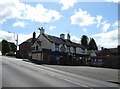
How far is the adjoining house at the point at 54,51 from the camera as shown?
63.0m

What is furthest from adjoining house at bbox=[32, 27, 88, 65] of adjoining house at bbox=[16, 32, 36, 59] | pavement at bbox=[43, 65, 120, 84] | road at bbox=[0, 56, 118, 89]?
road at bbox=[0, 56, 118, 89]

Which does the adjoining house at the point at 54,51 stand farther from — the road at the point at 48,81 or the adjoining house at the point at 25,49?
the road at the point at 48,81

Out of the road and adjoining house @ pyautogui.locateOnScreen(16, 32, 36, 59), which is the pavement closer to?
the road

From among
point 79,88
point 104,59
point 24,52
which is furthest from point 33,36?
point 79,88

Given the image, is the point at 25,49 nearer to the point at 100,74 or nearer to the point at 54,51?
the point at 54,51

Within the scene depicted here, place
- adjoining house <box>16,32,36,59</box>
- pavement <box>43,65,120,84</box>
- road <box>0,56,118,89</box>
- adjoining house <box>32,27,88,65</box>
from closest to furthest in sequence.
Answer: road <box>0,56,118,89</box> → pavement <box>43,65,120,84</box> → adjoining house <box>32,27,88,65</box> → adjoining house <box>16,32,36,59</box>

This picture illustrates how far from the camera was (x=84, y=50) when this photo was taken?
90.9m

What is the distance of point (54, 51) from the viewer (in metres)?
70.9

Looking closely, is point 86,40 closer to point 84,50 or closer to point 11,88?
point 84,50

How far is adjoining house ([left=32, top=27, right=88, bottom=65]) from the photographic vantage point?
63.0 meters

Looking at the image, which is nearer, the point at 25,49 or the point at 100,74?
the point at 100,74

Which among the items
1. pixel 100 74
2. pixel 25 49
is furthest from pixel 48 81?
pixel 25 49

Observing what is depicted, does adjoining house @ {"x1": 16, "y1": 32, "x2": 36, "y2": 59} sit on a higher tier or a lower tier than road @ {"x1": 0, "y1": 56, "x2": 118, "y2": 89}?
higher

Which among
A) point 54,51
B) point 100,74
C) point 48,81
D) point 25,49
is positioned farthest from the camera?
point 25,49
